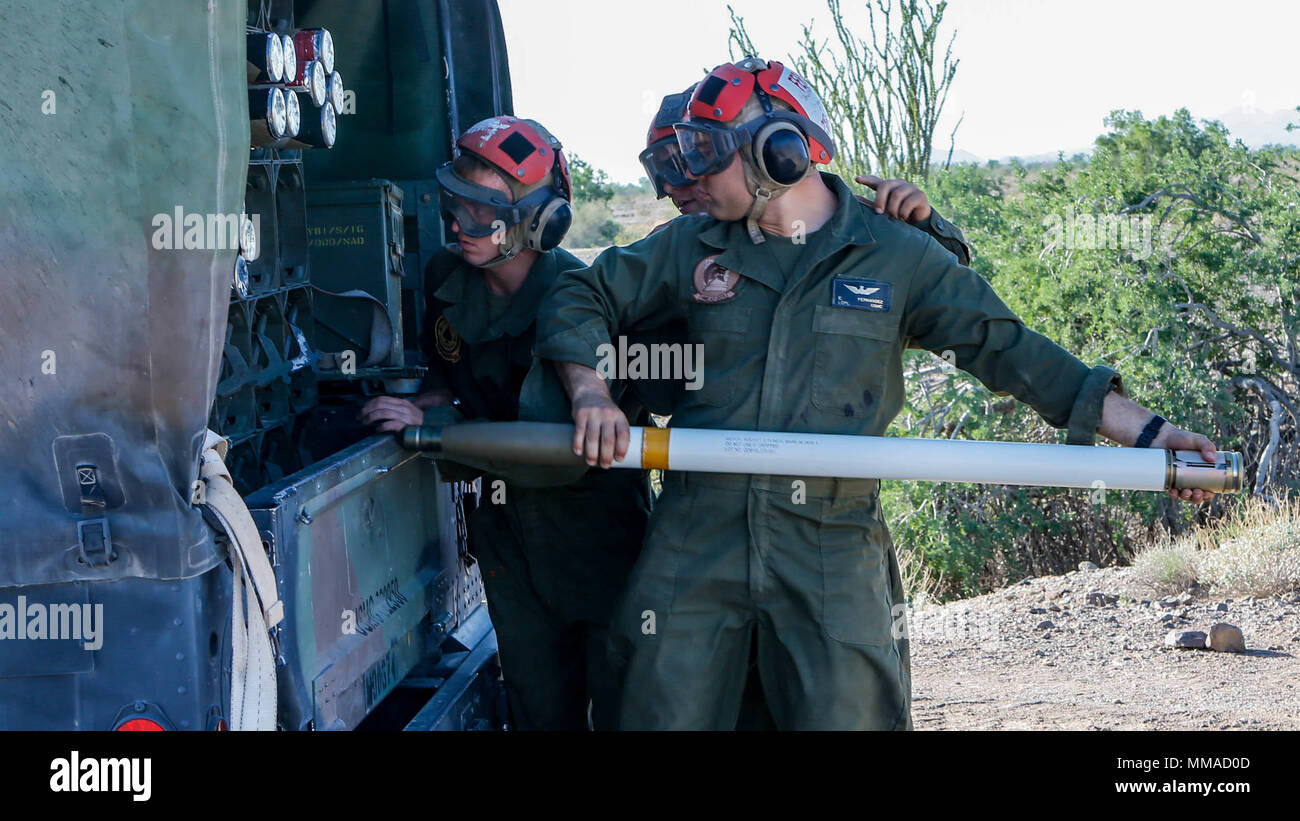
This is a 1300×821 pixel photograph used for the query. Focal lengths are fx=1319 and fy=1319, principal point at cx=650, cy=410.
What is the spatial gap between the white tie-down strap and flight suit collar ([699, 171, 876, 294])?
53.9 inches

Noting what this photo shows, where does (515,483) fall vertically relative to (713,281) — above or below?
below

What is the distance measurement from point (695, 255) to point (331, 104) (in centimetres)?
111

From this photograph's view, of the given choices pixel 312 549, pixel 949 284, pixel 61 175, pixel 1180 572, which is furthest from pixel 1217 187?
pixel 61 175

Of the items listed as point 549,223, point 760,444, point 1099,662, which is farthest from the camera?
point 1099,662

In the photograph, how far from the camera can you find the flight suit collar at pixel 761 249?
3.23 m

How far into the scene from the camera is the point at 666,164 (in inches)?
135

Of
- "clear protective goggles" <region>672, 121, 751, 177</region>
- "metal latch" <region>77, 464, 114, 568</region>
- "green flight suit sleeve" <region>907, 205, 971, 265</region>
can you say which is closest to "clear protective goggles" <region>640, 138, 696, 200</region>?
"clear protective goggles" <region>672, 121, 751, 177</region>

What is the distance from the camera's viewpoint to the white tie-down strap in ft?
7.92

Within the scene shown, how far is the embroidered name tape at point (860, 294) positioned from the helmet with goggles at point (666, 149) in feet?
1.55

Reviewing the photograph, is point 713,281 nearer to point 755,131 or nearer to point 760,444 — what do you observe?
point 755,131

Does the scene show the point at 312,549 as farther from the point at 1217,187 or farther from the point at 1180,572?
the point at 1217,187

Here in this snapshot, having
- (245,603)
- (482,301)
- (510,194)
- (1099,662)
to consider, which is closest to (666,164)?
(510,194)

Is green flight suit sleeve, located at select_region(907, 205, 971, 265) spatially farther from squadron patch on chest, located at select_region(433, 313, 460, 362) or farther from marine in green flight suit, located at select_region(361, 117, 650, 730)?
squadron patch on chest, located at select_region(433, 313, 460, 362)

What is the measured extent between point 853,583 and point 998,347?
2.21 feet
